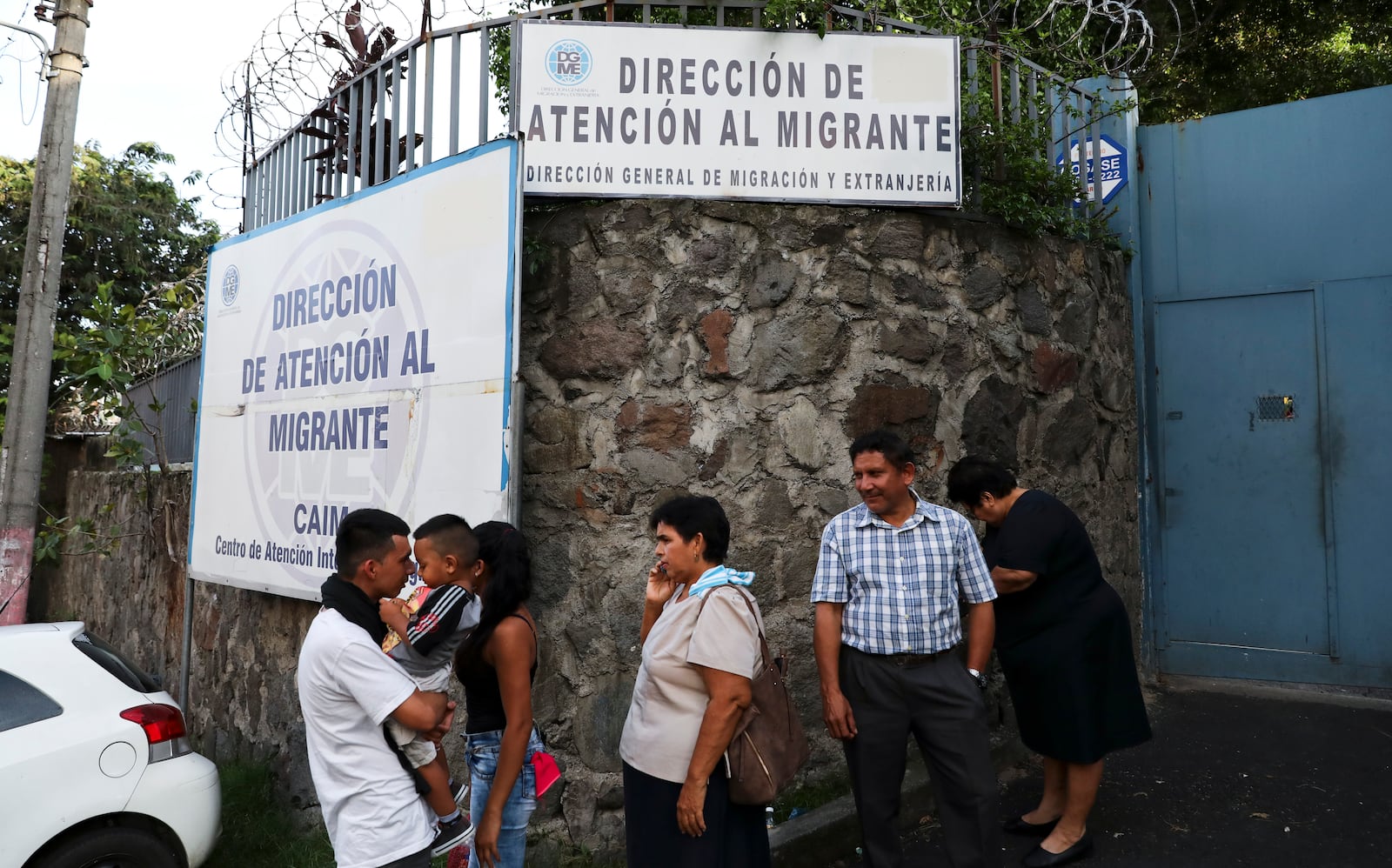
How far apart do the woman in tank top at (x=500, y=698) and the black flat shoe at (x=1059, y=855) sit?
6.18 feet

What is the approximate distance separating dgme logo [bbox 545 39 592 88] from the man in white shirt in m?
2.59

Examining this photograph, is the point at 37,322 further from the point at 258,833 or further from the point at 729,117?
the point at 729,117

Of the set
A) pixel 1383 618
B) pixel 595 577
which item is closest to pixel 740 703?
pixel 595 577

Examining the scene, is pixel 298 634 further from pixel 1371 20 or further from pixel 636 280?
pixel 1371 20

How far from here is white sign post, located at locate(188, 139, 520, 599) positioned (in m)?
4.10

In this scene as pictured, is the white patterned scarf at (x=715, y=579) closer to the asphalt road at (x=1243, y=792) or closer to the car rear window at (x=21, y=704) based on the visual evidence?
the asphalt road at (x=1243, y=792)

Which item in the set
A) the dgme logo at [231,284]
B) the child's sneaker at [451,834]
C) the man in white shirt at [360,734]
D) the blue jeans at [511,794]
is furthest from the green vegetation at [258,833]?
the dgme logo at [231,284]

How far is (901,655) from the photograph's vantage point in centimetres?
329

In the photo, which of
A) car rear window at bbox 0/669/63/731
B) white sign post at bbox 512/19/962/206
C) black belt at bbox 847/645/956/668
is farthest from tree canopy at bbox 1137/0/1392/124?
car rear window at bbox 0/669/63/731

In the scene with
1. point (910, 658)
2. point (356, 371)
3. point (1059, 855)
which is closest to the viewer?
point (910, 658)

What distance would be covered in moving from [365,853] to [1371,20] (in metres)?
12.8

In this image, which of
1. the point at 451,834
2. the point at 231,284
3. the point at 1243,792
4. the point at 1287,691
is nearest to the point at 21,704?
the point at 451,834

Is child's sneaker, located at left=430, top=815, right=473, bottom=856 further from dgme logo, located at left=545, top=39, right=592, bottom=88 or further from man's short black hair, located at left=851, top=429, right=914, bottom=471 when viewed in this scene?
dgme logo, located at left=545, top=39, right=592, bottom=88

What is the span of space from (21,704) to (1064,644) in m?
4.06
